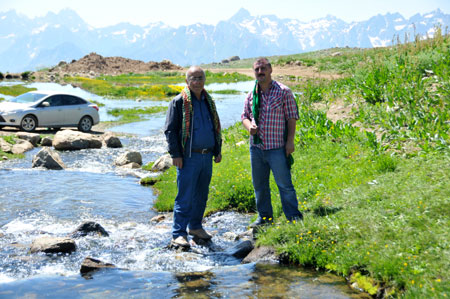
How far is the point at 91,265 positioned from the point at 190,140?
7.61 ft

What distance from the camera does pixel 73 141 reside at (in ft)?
64.4

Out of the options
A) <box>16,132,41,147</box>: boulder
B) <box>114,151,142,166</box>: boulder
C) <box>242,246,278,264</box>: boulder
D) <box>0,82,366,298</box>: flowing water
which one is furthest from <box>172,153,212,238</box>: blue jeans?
<box>16,132,41,147</box>: boulder

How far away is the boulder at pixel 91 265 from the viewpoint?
6695 millimetres

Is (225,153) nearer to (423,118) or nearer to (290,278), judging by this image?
(423,118)

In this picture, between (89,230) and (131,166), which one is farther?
(131,166)

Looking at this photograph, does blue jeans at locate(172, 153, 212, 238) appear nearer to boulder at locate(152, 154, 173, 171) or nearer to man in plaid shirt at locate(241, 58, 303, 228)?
man in plaid shirt at locate(241, 58, 303, 228)

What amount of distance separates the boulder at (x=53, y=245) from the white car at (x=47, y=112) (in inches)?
604

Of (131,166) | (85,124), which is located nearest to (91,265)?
(131,166)

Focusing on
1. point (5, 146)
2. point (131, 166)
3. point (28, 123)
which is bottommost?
point (131, 166)

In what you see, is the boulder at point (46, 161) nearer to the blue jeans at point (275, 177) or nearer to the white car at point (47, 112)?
the white car at point (47, 112)

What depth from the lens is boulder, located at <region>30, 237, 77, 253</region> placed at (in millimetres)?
7477

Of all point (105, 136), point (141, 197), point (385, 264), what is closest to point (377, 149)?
point (385, 264)

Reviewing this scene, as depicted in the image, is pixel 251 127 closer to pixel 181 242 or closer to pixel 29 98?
pixel 181 242

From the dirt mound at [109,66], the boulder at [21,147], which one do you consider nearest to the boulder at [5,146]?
the boulder at [21,147]
